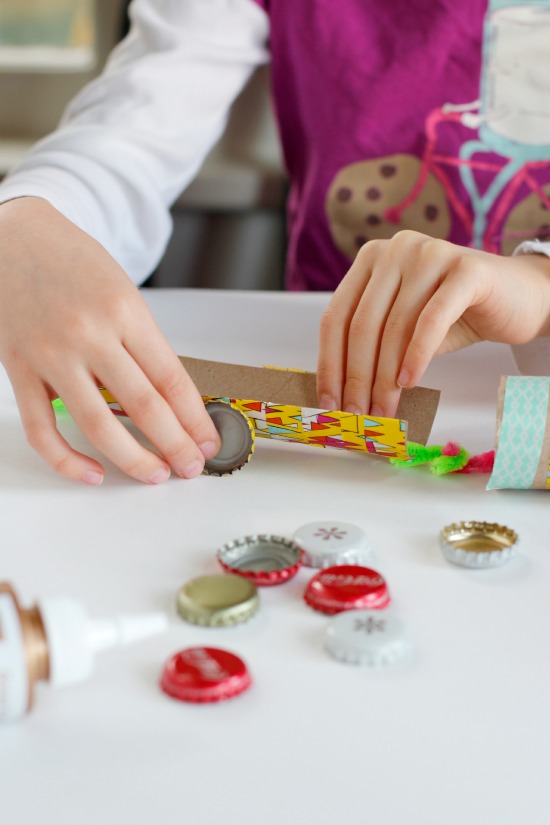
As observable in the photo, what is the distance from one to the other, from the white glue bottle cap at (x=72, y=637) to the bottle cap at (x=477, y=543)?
19 centimetres

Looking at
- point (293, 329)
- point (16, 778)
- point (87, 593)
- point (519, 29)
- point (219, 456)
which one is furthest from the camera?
point (519, 29)

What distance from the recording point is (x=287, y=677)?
1.26 feet

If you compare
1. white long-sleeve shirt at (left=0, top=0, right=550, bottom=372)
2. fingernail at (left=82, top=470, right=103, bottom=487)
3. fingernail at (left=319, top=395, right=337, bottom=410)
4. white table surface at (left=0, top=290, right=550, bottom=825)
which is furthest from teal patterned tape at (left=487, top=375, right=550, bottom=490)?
white long-sleeve shirt at (left=0, top=0, right=550, bottom=372)

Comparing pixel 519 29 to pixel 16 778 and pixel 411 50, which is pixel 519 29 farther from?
pixel 16 778

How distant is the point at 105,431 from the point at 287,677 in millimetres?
245

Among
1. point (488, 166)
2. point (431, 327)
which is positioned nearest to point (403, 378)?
point (431, 327)

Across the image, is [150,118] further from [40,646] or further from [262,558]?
[40,646]

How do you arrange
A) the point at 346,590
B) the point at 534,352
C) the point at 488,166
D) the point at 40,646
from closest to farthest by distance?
the point at 40,646 → the point at 346,590 → the point at 534,352 → the point at 488,166

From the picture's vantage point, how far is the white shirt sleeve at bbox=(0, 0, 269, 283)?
1.04m

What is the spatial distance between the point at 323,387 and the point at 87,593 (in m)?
0.26

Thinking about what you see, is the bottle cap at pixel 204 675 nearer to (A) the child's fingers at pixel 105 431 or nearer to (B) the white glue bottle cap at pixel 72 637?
(B) the white glue bottle cap at pixel 72 637

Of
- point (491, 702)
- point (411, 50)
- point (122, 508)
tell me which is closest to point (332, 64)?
point (411, 50)

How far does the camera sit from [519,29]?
3.47 feet

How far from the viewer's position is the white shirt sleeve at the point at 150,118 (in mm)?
1045
